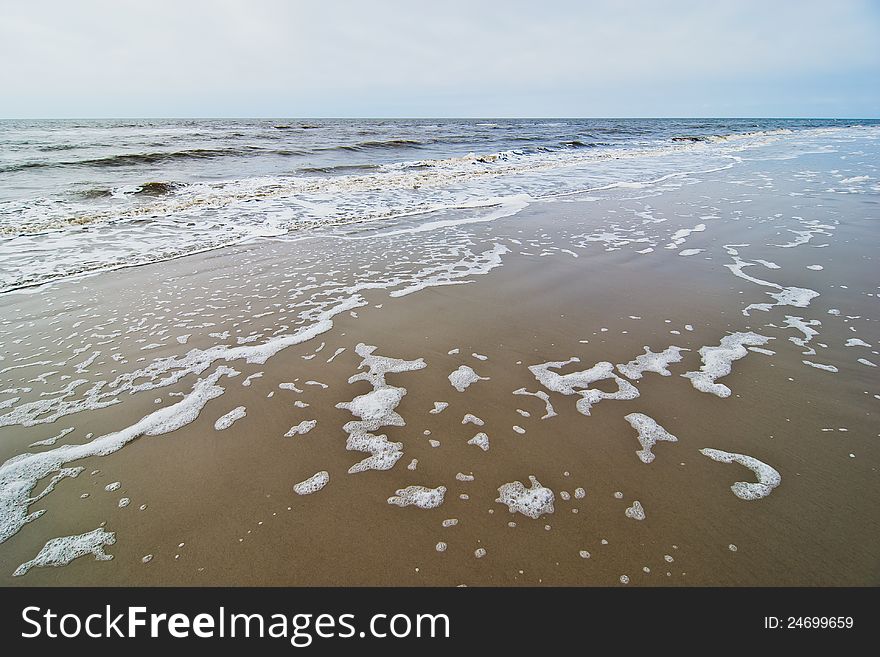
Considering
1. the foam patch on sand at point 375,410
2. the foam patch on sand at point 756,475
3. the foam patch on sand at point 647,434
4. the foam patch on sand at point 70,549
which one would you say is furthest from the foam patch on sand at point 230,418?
the foam patch on sand at point 756,475

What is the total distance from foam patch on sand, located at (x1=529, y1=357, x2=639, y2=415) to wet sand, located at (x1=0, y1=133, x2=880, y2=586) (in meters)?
0.07

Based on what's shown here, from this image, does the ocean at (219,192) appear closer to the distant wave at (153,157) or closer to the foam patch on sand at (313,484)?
the distant wave at (153,157)

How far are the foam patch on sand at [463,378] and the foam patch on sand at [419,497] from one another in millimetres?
1040

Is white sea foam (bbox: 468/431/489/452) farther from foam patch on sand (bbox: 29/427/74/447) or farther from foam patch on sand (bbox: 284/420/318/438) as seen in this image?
foam patch on sand (bbox: 29/427/74/447)

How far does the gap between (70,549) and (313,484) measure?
4.02 ft

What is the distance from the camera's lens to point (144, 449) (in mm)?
2799

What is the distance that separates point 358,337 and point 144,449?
2005 mm

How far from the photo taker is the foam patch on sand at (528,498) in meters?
2.28

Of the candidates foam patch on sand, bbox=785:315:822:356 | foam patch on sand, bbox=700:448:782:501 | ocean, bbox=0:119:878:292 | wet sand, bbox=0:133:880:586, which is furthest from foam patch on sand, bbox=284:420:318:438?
ocean, bbox=0:119:878:292

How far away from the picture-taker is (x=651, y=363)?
3.64 m

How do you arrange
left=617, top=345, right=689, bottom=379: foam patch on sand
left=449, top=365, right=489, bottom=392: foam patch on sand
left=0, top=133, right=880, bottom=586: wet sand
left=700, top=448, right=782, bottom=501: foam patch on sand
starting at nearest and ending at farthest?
left=0, top=133, right=880, bottom=586: wet sand, left=700, top=448, right=782, bottom=501: foam patch on sand, left=449, top=365, right=489, bottom=392: foam patch on sand, left=617, top=345, right=689, bottom=379: foam patch on sand

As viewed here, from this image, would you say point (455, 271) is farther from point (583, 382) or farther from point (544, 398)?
point (544, 398)

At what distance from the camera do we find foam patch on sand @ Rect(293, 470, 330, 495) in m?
2.45

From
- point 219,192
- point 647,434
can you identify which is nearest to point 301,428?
point 647,434
